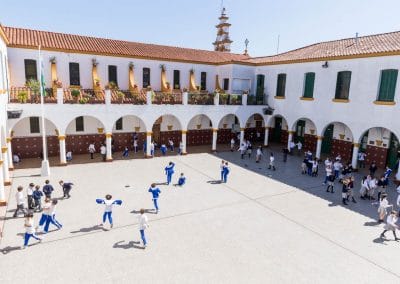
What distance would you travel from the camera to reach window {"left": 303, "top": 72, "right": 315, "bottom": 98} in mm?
24155

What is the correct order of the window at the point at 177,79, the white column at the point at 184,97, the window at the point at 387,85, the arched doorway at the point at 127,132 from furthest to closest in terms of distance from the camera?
the window at the point at 177,79 < the arched doorway at the point at 127,132 < the white column at the point at 184,97 < the window at the point at 387,85

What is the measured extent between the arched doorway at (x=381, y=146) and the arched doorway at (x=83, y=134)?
66.0 ft

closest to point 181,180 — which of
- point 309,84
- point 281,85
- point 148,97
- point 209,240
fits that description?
point 209,240

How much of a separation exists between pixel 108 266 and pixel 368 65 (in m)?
20.2

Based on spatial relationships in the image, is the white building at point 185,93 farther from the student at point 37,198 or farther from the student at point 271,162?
the student at point 271,162

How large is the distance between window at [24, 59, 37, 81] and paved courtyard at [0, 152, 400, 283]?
780 centimetres

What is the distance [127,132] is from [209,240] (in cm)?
1642

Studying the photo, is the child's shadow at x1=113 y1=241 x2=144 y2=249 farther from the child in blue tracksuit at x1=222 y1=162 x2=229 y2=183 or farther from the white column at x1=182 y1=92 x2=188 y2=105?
the white column at x1=182 y1=92 x2=188 y2=105

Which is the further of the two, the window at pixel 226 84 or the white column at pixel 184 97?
the window at pixel 226 84

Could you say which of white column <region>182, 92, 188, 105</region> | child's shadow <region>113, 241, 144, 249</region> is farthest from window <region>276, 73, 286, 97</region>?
child's shadow <region>113, 241, 144, 249</region>

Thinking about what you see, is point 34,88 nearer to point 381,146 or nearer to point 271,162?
point 271,162

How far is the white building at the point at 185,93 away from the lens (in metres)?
19.7

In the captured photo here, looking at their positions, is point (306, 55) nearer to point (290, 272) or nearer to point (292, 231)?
point (292, 231)

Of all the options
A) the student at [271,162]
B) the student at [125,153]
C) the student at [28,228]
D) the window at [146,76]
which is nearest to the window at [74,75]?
the window at [146,76]
